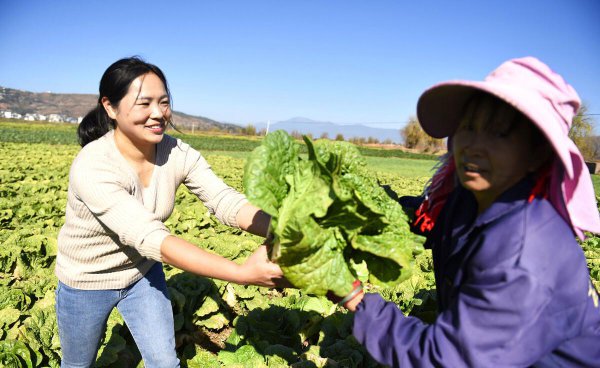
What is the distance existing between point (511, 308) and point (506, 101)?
729 millimetres

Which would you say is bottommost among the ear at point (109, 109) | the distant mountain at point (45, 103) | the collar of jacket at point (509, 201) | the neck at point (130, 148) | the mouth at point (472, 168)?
the distant mountain at point (45, 103)

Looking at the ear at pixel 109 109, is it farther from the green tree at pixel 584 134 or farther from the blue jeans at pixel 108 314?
the green tree at pixel 584 134

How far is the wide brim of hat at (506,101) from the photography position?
1.49 meters

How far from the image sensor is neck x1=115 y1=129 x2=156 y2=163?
270cm

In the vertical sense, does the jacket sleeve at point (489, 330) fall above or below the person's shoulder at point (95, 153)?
below

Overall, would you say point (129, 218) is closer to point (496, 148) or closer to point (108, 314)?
point (108, 314)

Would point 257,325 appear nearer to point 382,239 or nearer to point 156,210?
point 156,210

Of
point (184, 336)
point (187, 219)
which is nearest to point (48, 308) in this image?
point (184, 336)

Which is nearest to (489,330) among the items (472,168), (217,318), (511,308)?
(511,308)

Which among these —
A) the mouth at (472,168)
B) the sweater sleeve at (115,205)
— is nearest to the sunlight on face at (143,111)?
the sweater sleeve at (115,205)

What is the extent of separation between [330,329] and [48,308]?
2.66m

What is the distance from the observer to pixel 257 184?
1.93 m

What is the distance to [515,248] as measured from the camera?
1.51 metres

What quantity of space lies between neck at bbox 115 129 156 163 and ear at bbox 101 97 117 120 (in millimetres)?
99
